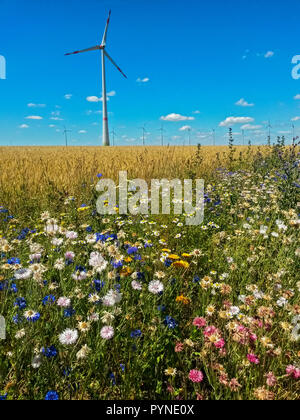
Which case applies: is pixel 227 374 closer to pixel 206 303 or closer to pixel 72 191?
pixel 206 303

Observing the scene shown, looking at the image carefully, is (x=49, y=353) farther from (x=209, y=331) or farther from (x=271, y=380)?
(x=271, y=380)

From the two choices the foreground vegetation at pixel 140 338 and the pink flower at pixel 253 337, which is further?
the pink flower at pixel 253 337

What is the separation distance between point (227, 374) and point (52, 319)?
3.98 ft

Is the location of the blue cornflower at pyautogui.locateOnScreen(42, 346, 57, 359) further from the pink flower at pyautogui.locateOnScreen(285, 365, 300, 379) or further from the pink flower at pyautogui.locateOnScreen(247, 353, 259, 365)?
the pink flower at pyautogui.locateOnScreen(285, 365, 300, 379)

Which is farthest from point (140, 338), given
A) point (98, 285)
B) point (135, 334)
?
point (98, 285)

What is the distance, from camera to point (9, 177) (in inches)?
253

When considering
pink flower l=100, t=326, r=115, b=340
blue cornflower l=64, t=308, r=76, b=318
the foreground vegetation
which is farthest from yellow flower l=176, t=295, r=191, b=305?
blue cornflower l=64, t=308, r=76, b=318

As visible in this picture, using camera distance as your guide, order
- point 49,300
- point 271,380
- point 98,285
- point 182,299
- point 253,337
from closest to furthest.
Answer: point 271,380
point 253,337
point 49,300
point 98,285
point 182,299

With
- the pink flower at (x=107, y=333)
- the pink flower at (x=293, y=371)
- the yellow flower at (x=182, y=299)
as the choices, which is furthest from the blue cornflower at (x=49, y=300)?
the pink flower at (x=293, y=371)

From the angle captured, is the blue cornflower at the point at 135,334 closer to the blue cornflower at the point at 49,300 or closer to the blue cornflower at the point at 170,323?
the blue cornflower at the point at 170,323

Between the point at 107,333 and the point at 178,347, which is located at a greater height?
the point at 107,333

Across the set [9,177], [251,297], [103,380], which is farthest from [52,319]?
[9,177]

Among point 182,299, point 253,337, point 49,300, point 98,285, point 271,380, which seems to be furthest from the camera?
point 182,299
